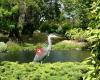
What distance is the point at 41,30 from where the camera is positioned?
38.8 meters

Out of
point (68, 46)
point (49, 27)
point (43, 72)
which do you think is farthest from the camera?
point (49, 27)

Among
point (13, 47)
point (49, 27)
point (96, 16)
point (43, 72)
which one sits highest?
point (96, 16)

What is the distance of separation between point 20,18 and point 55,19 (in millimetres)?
7473

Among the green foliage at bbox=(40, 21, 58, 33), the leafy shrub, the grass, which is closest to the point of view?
the leafy shrub

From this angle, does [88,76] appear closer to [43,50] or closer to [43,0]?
[43,50]

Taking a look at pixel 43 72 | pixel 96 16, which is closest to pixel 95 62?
pixel 96 16

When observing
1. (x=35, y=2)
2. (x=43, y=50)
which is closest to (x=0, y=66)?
(x=43, y=50)

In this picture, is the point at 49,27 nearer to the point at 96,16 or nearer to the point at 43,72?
the point at 43,72

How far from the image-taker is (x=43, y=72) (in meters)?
7.22

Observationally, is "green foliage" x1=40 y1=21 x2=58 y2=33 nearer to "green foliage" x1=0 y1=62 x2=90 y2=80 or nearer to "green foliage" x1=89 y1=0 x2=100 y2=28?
"green foliage" x1=0 y1=62 x2=90 y2=80

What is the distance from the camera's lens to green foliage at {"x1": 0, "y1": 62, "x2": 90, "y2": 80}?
706 cm

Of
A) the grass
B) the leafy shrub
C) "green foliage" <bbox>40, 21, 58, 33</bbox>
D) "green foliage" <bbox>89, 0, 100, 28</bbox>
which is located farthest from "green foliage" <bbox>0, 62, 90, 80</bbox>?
"green foliage" <bbox>40, 21, 58, 33</bbox>

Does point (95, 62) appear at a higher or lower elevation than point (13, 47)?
higher

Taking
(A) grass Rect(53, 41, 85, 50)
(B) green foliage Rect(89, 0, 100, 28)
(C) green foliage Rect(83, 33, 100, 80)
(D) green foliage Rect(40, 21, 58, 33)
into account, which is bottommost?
(A) grass Rect(53, 41, 85, 50)
